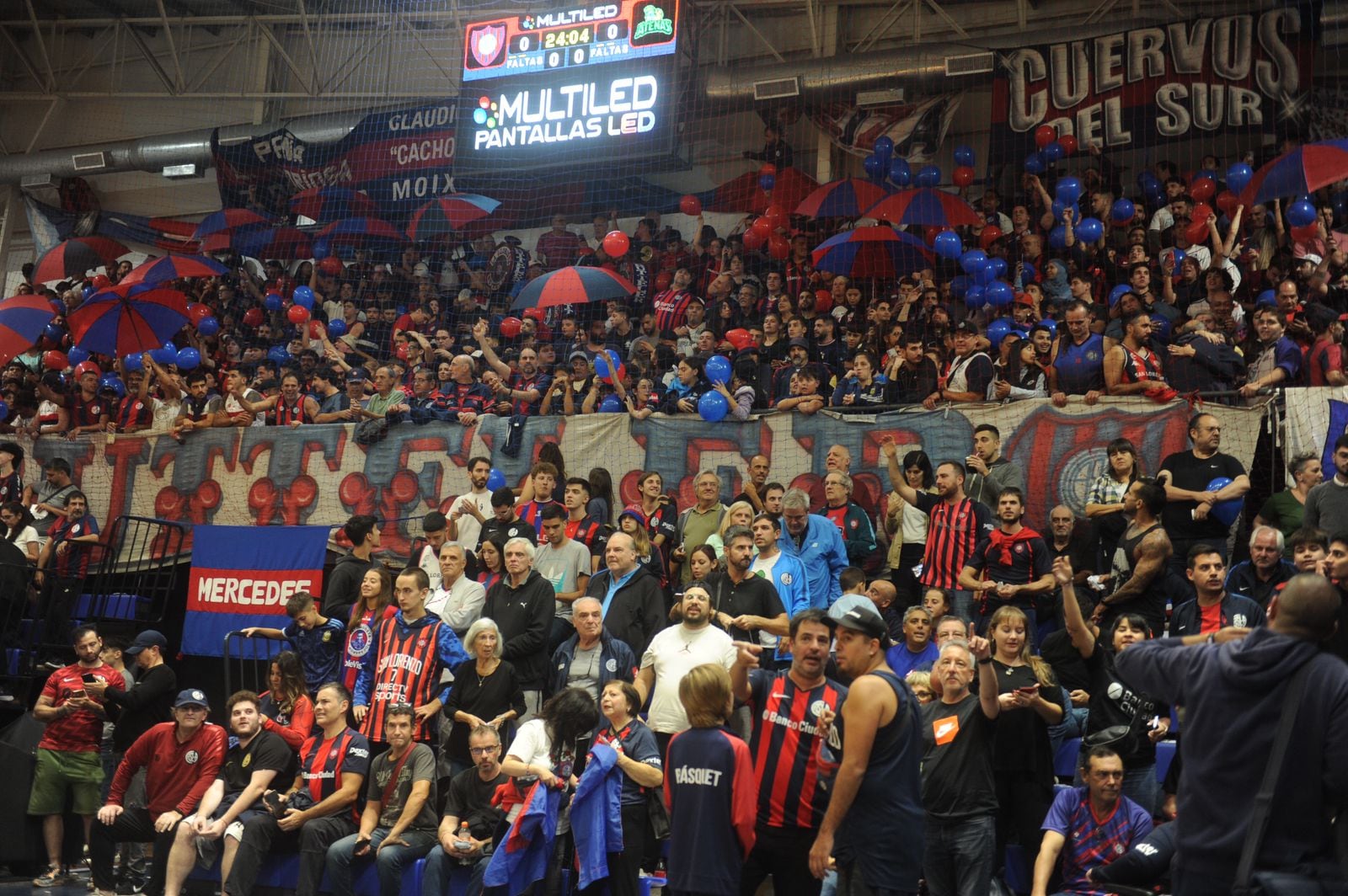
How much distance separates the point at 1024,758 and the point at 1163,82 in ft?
33.3

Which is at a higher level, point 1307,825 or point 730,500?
point 730,500

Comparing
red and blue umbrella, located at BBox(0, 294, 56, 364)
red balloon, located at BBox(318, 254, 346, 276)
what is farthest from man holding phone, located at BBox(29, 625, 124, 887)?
red balloon, located at BBox(318, 254, 346, 276)

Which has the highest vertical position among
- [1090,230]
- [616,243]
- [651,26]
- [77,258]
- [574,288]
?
[651,26]

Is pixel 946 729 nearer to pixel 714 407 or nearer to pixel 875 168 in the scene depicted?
pixel 714 407

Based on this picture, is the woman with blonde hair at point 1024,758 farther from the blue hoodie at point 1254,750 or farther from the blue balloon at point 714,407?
the blue balloon at point 714,407

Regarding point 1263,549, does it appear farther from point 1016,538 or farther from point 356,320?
point 356,320

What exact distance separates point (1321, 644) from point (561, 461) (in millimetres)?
8343

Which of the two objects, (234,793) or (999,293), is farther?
(999,293)

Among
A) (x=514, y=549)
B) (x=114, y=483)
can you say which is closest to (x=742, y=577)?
(x=514, y=549)

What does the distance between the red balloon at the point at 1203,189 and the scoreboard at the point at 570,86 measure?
18.3 ft

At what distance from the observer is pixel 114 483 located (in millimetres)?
14961

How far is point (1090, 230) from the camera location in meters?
13.2

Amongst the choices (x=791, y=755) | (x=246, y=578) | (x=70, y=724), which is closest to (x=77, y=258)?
(x=246, y=578)

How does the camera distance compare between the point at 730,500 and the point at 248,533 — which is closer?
the point at 730,500
